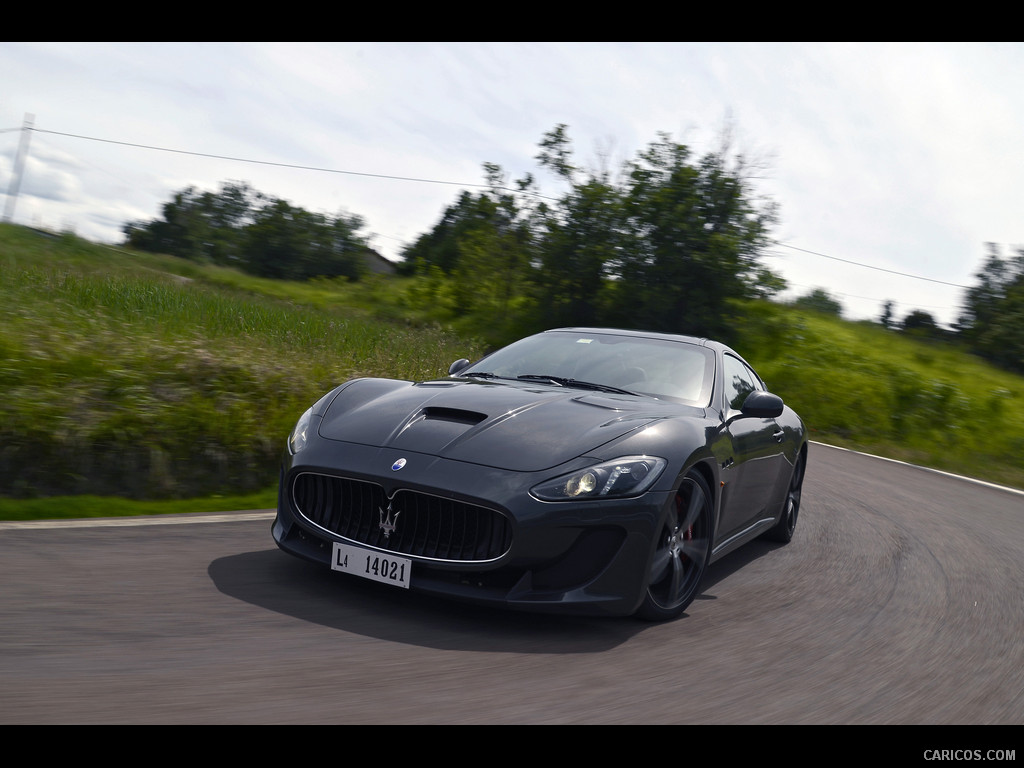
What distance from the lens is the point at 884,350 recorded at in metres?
27.8

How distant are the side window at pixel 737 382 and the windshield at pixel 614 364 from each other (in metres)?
0.14

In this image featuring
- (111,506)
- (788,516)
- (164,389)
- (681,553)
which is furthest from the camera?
(788,516)

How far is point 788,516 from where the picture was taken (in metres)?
6.32

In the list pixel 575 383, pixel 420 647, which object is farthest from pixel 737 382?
pixel 420 647

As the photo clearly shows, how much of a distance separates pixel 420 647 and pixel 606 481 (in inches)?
38.0

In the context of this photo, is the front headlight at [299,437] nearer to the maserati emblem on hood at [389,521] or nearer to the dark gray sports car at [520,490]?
the dark gray sports car at [520,490]

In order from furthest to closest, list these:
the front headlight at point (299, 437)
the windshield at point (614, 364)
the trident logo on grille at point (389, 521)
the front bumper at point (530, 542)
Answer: the windshield at point (614, 364), the front headlight at point (299, 437), the trident logo on grille at point (389, 521), the front bumper at point (530, 542)

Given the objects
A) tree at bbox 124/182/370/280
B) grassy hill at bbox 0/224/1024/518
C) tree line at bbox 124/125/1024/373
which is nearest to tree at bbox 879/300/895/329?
tree line at bbox 124/125/1024/373

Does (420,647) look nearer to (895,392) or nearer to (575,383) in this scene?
(575,383)

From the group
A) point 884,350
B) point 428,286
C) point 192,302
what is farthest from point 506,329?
point 192,302

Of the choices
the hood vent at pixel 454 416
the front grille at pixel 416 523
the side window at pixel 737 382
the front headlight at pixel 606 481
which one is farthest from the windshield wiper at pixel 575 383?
the front grille at pixel 416 523

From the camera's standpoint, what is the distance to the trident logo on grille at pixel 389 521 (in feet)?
12.0

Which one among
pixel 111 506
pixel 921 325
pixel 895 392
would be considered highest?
pixel 921 325
